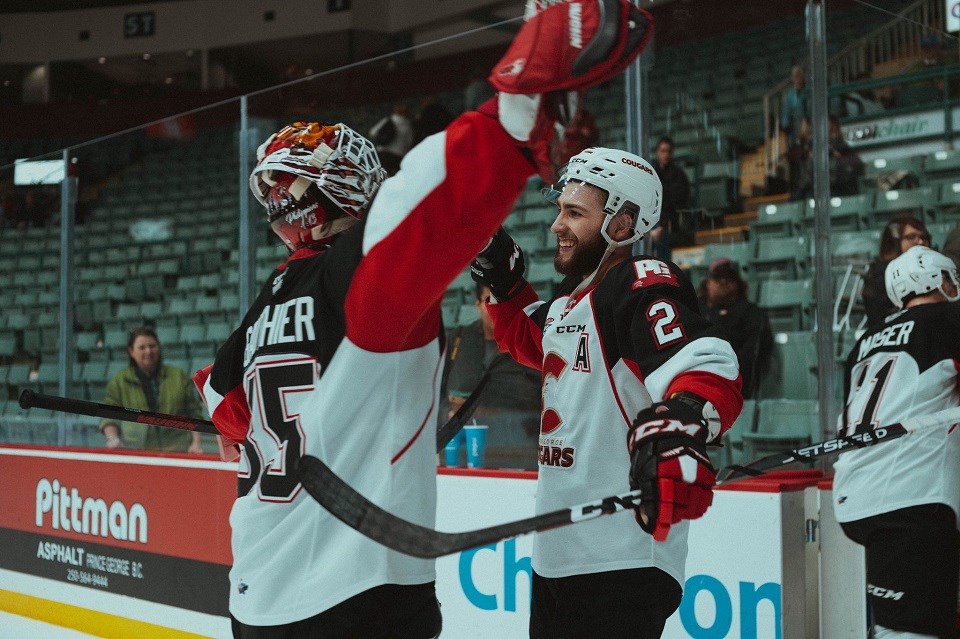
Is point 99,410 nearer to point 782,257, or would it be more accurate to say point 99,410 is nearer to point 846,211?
point 782,257

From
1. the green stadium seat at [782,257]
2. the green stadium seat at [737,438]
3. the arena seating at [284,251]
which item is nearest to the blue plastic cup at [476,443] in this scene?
the arena seating at [284,251]

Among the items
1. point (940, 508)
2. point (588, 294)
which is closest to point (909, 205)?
point (940, 508)

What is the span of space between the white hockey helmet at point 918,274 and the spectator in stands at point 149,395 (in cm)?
268

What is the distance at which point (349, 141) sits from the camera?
1.66 metres

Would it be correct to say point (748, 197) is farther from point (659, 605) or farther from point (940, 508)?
point (659, 605)

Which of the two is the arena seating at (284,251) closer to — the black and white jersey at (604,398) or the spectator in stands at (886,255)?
the spectator in stands at (886,255)

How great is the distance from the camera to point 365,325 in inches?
54.6

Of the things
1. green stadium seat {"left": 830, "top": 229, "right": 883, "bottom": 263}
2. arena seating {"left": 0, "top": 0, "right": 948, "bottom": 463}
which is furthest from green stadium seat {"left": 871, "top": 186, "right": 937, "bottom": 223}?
green stadium seat {"left": 830, "top": 229, "right": 883, "bottom": 263}

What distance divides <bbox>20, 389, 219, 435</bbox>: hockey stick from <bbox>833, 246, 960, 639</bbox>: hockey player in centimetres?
181

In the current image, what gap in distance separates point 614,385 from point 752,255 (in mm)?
2058

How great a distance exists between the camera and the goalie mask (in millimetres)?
1621

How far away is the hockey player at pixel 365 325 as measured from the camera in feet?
3.98

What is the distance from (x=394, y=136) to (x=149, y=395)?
61.2 inches

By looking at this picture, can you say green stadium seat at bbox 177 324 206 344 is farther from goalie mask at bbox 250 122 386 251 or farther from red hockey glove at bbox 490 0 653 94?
red hockey glove at bbox 490 0 653 94
